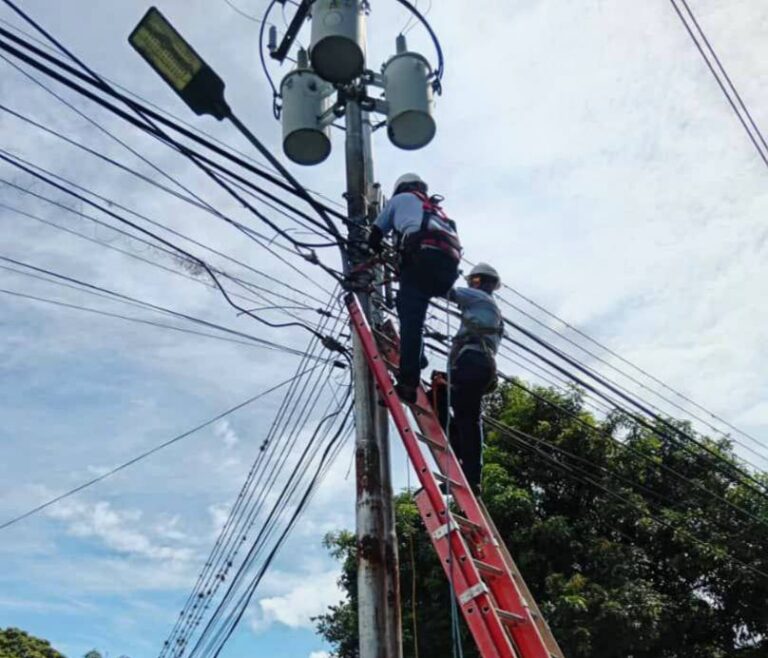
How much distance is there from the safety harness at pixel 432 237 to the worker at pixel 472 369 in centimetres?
54

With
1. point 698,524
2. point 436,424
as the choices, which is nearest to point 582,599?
point 698,524

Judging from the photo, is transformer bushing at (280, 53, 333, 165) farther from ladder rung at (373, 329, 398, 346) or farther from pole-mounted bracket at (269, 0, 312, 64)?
ladder rung at (373, 329, 398, 346)

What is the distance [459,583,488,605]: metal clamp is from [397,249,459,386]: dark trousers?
146 cm

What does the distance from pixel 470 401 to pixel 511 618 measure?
1740 millimetres

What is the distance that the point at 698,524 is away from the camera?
39.6 ft

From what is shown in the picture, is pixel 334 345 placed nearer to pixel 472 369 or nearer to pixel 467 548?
pixel 472 369

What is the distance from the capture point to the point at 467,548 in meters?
3.31

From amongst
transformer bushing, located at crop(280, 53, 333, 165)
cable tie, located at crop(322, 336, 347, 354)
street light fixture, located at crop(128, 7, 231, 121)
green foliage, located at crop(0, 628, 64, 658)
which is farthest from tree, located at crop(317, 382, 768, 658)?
green foliage, located at crop(0, 628, 64, 658)

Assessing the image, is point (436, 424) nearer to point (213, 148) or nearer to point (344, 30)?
point (213, 148)

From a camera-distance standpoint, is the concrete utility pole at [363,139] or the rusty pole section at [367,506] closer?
the rusty pole section at [367,506]

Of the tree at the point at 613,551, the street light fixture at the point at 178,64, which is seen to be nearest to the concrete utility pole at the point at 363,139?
the street light fixture at the point at 178,64

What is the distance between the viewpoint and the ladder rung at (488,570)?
3322 millimetres

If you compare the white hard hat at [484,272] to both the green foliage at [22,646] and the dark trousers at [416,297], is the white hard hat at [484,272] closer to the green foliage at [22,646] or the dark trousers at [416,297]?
the dark trousers at [416,297]

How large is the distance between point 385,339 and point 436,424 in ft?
2.49
